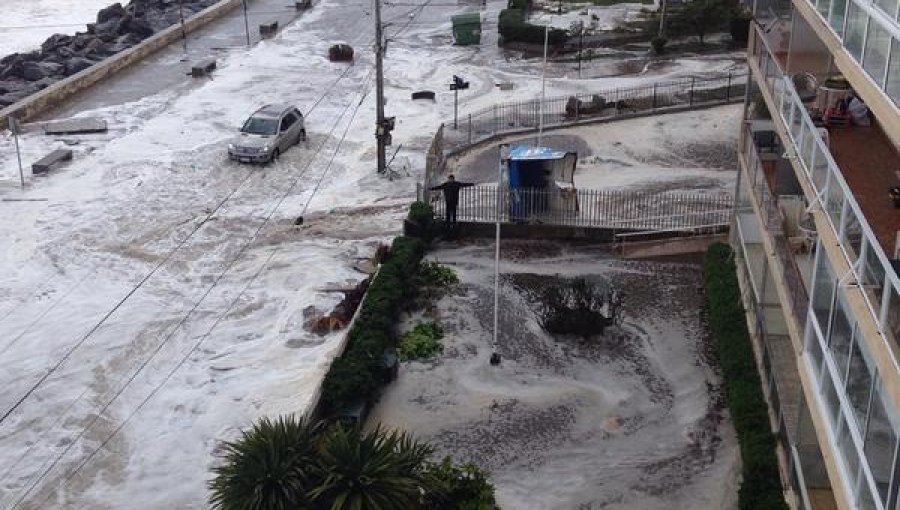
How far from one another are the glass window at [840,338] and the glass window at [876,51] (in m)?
2.36

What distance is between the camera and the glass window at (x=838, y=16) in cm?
1319

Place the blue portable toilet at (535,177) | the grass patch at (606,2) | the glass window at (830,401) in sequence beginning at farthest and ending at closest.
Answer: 1. the grass patch at (606,2)
2. the blue portable toilet at (535,177)
3. the glass window at (830,401)

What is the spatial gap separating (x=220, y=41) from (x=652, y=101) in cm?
2332

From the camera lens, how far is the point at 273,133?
103 ft

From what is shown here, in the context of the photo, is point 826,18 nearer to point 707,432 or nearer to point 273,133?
point 707,432

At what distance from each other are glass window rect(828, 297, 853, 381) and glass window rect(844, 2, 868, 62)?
312cm

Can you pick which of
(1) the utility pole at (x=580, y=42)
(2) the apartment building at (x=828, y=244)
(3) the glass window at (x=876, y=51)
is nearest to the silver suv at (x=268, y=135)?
(1) the utility pole at (x=580, y=42)

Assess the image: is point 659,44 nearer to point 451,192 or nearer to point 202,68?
point 202,68

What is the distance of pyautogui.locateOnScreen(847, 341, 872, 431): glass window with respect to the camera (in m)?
9.20

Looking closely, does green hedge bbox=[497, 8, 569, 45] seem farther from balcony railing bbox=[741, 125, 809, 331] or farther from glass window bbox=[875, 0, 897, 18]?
glass window bbox=[875, 0, 897, 18]

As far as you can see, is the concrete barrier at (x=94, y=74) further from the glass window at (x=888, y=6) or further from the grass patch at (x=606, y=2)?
the glass window at (x=888, y=6)

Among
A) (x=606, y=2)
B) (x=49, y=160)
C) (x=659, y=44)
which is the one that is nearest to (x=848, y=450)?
(x=49, y=160)

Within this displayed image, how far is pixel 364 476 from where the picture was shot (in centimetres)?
1254

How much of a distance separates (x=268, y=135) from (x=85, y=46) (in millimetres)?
24321
